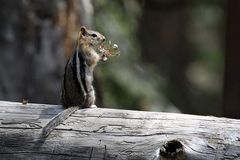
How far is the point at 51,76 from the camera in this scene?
729cm

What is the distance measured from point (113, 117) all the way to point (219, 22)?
8.31 m

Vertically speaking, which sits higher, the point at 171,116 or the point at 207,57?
the point at 171,116

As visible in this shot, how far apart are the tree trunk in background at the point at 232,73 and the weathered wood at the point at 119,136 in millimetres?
2677

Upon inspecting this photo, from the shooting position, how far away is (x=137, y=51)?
10.4m

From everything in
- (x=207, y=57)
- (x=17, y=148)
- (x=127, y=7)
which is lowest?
(x=207, y=57)

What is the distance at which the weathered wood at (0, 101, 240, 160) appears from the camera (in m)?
3.04

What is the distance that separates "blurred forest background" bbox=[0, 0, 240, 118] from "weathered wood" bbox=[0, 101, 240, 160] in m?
2.75

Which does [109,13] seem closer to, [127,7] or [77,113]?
[127,7]

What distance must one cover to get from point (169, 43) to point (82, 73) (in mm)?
7515

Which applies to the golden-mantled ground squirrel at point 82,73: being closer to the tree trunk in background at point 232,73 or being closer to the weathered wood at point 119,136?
the weathered wood at point 119,136

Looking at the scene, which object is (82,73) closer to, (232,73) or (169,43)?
(232,73)

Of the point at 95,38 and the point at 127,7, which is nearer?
the point at 95,38

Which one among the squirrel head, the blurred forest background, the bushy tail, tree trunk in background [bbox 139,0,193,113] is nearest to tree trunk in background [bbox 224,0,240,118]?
the blurred forest background

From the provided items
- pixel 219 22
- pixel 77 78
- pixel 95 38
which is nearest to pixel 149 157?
pixel 77 78
